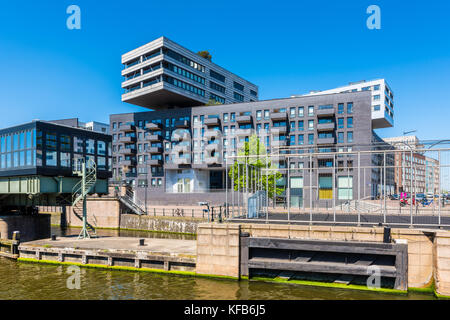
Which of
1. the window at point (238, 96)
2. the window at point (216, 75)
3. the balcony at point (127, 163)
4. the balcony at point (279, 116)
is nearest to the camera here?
the balcony at point (279, 116)

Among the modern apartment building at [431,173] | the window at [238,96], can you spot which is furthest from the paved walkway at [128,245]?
the window at [238,96]

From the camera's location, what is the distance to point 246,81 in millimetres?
99938

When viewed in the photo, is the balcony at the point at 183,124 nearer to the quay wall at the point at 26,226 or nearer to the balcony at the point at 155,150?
the balcony at the point at 155,150

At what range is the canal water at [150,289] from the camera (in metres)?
15.6

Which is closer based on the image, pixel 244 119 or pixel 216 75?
pixel 244 119

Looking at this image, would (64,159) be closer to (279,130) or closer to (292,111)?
(279,130)

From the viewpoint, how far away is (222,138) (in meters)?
71.1

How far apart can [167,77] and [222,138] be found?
1787 centimetres

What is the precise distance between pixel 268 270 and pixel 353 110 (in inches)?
1961

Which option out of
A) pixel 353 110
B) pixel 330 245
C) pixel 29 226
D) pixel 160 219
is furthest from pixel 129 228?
pixel 353 110

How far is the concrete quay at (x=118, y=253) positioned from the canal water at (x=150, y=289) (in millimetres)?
625

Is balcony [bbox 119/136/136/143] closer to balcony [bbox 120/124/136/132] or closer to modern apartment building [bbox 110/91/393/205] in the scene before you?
modern apartment building [bbox 110/91/393/205]

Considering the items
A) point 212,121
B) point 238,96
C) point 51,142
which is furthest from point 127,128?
point 51,142
